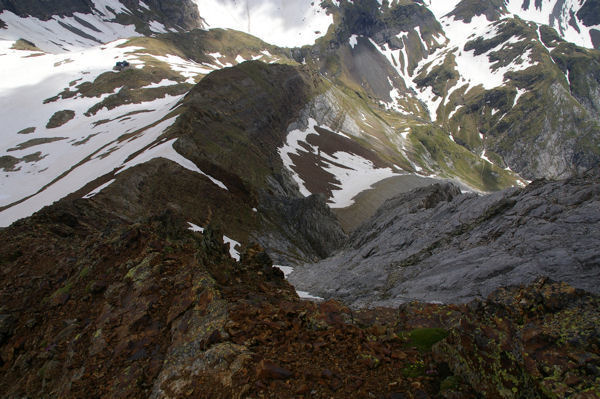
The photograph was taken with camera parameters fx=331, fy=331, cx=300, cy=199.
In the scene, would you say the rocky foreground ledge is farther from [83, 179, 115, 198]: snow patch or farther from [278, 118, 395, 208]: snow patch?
[278, 118, 395, 208]: snow patch

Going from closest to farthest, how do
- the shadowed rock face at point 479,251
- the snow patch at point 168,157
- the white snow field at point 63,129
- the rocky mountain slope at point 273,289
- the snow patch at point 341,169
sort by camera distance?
the rocky mountain slope at point 273,289, the shadowed rock face at point 479,251, the snow patch at point 168,157, the white snow field at point 63,129, the snow patch at point 341,169

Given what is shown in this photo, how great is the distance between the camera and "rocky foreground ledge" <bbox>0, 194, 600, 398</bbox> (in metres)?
6.90

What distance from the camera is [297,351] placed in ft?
26.5

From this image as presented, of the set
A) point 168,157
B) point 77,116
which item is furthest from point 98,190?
point 77,116

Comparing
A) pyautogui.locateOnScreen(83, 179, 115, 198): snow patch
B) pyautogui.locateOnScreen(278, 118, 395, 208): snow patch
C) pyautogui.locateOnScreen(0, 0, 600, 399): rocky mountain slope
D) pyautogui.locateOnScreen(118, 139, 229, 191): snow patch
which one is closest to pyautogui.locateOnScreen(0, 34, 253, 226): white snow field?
pyautogui.locateOnScreen(118, 139, 229, 191): snow patch

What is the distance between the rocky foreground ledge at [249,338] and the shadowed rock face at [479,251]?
19.6 ft

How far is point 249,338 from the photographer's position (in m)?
8.38

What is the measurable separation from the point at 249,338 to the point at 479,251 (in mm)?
16644

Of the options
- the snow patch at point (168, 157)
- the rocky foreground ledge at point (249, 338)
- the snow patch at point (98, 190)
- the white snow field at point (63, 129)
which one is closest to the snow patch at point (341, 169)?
the snow patch at point (168, 157)

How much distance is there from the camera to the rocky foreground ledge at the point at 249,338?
6.90 metres

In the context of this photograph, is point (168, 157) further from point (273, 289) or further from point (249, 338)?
point (249, 338)

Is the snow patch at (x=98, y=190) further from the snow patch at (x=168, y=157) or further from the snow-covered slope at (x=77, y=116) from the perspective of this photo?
the snow patch at (x=168, y=157)

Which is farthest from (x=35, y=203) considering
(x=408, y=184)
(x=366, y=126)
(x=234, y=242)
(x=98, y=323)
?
(x=366, y=126)

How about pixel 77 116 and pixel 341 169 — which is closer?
pixel 77 116
